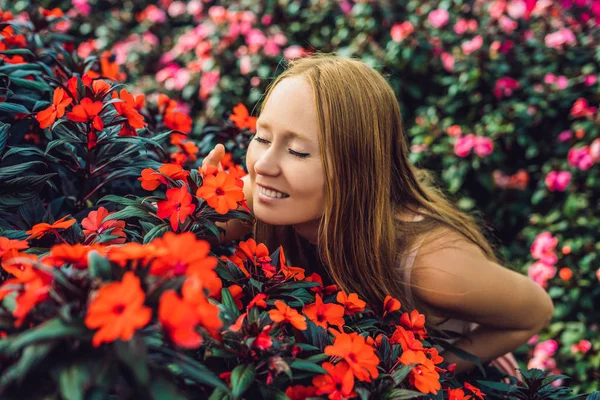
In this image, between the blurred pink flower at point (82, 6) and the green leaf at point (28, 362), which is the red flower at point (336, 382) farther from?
the blurred pink flower at point (82, 6)

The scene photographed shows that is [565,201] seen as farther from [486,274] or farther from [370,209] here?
[370,209]

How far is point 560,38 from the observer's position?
9.61 feet

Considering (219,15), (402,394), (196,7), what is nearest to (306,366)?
(402,394)

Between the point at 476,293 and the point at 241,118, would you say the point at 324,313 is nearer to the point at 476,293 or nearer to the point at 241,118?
the point at 476,293

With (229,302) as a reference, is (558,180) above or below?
below

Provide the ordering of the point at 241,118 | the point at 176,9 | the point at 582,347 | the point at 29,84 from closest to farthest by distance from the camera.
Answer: the point at 29,84 → the point at 241,118 → the point at 582,347 → the point at 176,9

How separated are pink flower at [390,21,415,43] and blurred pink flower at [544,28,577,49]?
759mm

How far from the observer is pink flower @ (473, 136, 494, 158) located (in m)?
2.81

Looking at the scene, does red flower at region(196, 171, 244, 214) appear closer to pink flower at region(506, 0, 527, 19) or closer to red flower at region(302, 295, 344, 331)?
red flower at region(302, 295, 344, 331)

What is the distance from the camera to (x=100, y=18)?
14.0 feet

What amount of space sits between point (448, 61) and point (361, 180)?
2065 millimetres

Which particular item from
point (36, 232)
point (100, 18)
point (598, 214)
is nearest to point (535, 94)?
point (598, 214)

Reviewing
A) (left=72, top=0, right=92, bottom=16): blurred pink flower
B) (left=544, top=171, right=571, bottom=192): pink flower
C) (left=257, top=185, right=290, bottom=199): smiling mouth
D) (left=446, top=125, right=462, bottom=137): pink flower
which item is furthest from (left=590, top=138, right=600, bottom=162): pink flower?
(left=72, top=0, right=92, bottom=16): blurred pink flower

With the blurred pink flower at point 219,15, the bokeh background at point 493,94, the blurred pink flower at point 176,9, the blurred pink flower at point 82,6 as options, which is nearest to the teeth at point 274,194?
the bokeh background at point 493,94
